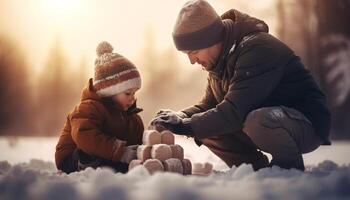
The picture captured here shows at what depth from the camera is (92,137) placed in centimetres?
205

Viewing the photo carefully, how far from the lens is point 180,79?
5480mm

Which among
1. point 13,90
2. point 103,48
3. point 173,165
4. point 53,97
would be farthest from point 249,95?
point 53,97

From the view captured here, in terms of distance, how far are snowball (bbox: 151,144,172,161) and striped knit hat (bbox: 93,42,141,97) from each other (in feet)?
1.26

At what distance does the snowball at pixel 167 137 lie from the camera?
2.05m

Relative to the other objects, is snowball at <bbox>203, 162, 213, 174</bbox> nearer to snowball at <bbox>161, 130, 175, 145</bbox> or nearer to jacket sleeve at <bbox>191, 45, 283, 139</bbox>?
snowball at <bbox>161, 130, 175, 145</bbox>

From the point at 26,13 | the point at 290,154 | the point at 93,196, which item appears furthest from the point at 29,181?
the point at 26,13

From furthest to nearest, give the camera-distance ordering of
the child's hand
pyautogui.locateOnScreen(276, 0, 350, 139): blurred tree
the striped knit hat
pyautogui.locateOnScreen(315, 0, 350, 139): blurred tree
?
pyautogui.locateOnScreen(276, 0, 350, 139): blurred tree < pyautogui.locateOnScreen(315, 0, 350, 139): blurred tree < the striped knit hat < the child's hand

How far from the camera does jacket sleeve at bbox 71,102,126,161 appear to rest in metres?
2.05

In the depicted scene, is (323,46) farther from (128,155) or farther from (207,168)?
(128,155)

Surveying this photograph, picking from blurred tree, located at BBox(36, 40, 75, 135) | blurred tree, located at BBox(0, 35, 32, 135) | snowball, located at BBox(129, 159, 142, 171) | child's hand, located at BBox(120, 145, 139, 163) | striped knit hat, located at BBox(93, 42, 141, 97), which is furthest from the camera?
blurred tree, located at BBox(36, 40, 75, 135)

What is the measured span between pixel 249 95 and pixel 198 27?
372mm

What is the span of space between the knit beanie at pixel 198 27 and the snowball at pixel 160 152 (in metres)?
0.41

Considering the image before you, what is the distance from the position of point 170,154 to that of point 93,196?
2.90 ft

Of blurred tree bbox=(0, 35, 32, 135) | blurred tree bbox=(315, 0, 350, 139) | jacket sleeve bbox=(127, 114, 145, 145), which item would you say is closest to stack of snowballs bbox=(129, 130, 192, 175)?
jacket sleeve bbox=(127, 114, 145, 145)
